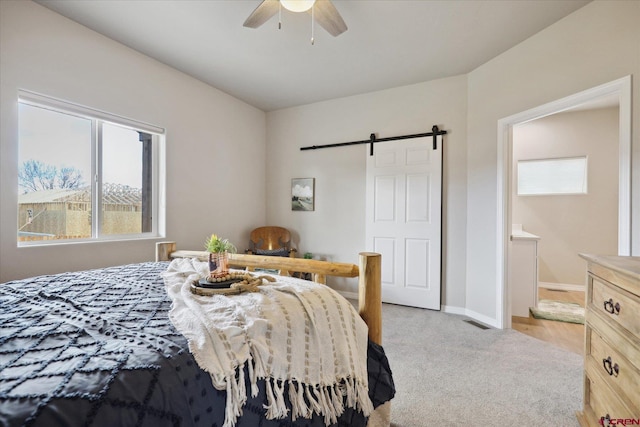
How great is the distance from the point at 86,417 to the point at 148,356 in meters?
0.19

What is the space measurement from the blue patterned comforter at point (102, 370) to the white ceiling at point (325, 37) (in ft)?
7.26

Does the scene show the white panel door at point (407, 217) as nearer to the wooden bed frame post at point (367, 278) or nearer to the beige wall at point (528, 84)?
the beige wall at point (528, 84)

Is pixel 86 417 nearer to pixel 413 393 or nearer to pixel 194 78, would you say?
pixel 413 393

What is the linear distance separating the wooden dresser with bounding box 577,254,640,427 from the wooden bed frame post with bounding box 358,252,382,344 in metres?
0.95

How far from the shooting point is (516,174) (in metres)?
4.81

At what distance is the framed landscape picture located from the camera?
14.2 feet

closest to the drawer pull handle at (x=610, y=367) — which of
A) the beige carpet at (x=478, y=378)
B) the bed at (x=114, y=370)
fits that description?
the beige carpet at (x=478, y=378)

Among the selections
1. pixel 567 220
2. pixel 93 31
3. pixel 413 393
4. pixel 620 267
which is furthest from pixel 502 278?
pixel 93 31

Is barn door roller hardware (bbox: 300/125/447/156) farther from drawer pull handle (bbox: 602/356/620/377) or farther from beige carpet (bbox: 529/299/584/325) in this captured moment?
drawer pull handle (bbox: 602/356/620/377)

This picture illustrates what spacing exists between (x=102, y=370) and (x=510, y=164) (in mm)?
3430

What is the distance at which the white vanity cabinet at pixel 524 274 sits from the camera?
10.8ft

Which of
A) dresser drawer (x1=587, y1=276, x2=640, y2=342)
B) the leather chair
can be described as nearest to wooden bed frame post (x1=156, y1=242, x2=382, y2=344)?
dresser drawer (x1=587, y1=276, x2=640, y2=342)

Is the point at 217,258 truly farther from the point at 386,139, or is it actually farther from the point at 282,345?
the point at 386,139

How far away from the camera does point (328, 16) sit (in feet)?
6.86
